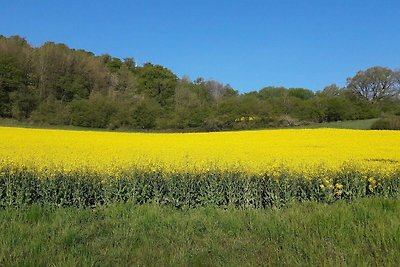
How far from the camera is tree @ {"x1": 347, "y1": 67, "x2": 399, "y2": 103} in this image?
59562mm

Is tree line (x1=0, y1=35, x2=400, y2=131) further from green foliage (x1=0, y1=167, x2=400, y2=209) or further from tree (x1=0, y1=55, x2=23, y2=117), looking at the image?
green foliage (x1=0, y1=167, x2=400, y2=209)

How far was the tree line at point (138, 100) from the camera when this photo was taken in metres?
43.5

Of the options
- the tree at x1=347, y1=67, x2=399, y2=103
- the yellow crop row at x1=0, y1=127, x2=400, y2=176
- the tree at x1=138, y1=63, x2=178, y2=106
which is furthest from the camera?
the tree at x1=138, y1=63, x2=178, y2=106

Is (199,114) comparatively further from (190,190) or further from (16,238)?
(16,238)

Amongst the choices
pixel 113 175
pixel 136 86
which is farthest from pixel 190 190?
pixel 136 86

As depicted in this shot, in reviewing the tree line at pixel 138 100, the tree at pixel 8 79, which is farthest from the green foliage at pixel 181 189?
the tree at pixel 8 79

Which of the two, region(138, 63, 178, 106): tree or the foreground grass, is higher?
region(138, 63, 178, 106): tree

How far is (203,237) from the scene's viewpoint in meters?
4.59

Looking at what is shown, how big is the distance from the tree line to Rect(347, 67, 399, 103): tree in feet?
0.46

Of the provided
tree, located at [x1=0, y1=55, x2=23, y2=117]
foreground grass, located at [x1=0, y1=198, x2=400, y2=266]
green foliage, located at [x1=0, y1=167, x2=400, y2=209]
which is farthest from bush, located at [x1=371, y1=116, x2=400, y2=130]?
tree, located at [x1=0, y1=55, x2=23, y2=117]

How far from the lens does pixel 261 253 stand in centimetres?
384

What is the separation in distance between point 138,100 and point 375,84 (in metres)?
37.5

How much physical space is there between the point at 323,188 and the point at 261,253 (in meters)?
3.64

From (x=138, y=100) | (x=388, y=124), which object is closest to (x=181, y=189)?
(x=388, y=124)
